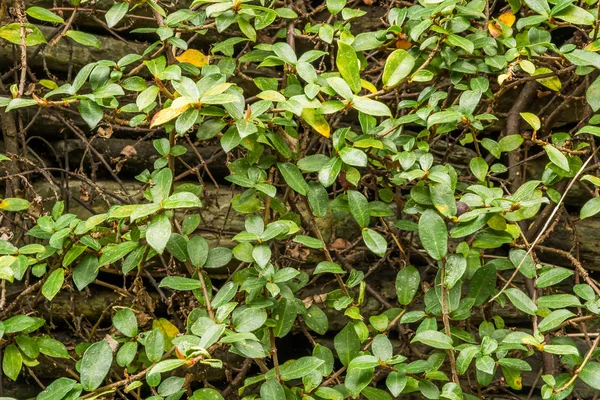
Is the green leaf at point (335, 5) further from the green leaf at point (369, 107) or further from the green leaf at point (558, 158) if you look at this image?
the green leaf at point (558, 158)

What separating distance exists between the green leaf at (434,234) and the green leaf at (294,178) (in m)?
0.26

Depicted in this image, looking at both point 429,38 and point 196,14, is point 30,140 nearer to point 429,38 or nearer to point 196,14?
point 196,14

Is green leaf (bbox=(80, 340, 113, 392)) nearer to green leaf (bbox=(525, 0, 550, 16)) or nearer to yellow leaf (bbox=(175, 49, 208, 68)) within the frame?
yellow leaf (bbox=(175, 49, 208, 68))

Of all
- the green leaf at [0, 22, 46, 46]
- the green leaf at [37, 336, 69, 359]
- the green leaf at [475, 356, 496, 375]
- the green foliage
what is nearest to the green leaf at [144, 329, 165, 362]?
the green foliage

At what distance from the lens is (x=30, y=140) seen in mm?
1888

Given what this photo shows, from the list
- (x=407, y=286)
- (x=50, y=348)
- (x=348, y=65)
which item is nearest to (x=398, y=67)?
(x=348, y=65)

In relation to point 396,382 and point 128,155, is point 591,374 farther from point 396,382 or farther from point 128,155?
point 128,155

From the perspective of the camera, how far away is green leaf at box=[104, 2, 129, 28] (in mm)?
1462

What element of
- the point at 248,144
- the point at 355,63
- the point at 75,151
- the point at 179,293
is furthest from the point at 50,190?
the point at 355,63

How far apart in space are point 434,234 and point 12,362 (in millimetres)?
961

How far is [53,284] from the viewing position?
137 centimetres

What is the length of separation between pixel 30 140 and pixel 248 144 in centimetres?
83

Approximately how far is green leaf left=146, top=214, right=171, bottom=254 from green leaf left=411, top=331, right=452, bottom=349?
0.52 meters

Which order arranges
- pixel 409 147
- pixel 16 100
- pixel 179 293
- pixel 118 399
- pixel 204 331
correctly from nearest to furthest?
pixel 204 331, pixel 16 100, pixel 409 147, pixel 179 293, pixel 118 399
